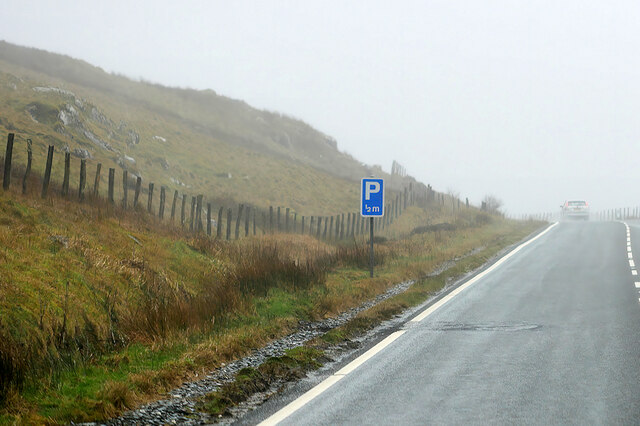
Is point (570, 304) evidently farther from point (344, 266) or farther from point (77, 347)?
point (77, 347)

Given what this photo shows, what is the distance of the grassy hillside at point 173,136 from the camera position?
47438 mm

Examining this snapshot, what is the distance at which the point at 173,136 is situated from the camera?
6919cm

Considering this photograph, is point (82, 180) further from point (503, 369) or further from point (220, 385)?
point (503, 369)

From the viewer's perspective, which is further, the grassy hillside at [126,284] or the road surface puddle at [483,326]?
the road surface puddle at [483,326]

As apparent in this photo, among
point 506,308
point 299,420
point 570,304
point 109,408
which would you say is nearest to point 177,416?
point 109,408

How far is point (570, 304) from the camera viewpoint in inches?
543

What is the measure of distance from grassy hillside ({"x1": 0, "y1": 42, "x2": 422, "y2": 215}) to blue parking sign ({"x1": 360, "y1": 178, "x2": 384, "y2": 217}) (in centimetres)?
2115

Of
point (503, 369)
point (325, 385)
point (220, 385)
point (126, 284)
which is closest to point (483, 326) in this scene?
point (503, 369)

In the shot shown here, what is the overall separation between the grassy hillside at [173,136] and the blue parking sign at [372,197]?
21.1m

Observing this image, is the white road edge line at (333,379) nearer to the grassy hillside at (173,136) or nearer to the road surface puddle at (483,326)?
the road surface puddle at (483,326)

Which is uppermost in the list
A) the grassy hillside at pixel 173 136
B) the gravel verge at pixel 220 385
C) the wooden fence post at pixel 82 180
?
the grassy hillside at pixel 173 136

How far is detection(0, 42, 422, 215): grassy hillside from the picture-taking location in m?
47.4

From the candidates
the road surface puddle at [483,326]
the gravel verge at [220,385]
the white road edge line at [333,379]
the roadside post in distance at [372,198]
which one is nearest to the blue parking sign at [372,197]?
the roadside post in distance at [372,198]

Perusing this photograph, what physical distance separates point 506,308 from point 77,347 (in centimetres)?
812
